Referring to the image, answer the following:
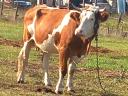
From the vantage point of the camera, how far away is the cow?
1095 cm

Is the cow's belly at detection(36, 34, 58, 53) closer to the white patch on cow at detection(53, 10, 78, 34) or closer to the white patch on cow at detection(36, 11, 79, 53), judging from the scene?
the white patch on cow at detection(36, 11, 79, 53)

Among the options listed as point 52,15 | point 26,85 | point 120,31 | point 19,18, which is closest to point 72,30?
point 52,15

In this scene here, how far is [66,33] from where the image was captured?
11242mm

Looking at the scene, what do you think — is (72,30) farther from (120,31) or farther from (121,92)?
(120,31)

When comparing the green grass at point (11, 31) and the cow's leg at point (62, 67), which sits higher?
the cow's leg at point (62, 67)

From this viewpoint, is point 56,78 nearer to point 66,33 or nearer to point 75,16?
point 66,33

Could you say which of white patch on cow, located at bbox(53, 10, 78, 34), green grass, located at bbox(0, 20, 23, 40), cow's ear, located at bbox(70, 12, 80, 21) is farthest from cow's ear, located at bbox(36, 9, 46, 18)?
green grass, located at bbox(0, 20, 23, 40)

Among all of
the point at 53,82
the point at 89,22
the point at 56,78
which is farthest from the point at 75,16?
the point at 56,78

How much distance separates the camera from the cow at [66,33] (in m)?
11.0

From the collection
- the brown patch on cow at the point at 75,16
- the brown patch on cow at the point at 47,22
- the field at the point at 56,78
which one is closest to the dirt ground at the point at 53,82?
the field at the point at 56,78

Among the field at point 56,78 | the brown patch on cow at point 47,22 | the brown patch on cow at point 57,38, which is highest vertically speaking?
the brown patch on cow at point 47,22

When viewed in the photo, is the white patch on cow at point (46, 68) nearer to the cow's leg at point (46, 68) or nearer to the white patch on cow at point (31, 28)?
the cow's leg at point (46, 68)

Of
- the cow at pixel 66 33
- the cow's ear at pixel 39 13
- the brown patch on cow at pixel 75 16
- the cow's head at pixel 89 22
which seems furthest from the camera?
the cow's ear at pixel 39 13

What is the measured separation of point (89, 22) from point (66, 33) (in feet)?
2.04
